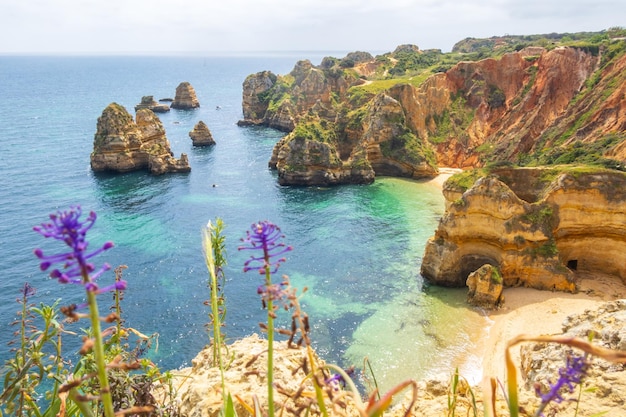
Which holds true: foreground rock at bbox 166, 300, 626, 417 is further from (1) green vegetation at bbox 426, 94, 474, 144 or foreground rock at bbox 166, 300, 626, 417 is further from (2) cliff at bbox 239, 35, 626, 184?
(1) green vegetation at bbox 426, 94, 474, 144

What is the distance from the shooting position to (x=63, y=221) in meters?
3.07

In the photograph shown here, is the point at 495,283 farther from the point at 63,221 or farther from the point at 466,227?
the point at 63,221

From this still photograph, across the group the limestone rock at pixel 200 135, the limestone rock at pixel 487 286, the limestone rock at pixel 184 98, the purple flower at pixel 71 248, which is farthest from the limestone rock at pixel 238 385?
the limestone rock at pixel 184 98

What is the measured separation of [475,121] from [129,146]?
68.6m

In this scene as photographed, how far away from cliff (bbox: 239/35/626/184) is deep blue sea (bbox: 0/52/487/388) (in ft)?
15.9

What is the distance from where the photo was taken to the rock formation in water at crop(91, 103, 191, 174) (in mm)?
81375

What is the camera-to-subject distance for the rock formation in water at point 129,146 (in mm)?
81375

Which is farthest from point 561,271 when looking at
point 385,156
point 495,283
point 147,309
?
point 385,156

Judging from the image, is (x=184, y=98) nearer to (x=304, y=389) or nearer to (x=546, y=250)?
(x=546, y=250)

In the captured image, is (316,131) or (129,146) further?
(129,146)

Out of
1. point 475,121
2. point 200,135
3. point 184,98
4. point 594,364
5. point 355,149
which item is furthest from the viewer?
point 184,98

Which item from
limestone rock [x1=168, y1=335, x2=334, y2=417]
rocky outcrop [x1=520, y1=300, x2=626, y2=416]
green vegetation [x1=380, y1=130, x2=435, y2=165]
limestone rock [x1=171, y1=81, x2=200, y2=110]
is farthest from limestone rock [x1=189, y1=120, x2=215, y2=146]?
limestone rock [x1=168, y1=335, x2=334, y2=417]

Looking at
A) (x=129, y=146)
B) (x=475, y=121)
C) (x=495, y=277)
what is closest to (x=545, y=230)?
(x=495, y=277)

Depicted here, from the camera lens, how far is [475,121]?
9162 centimetres
